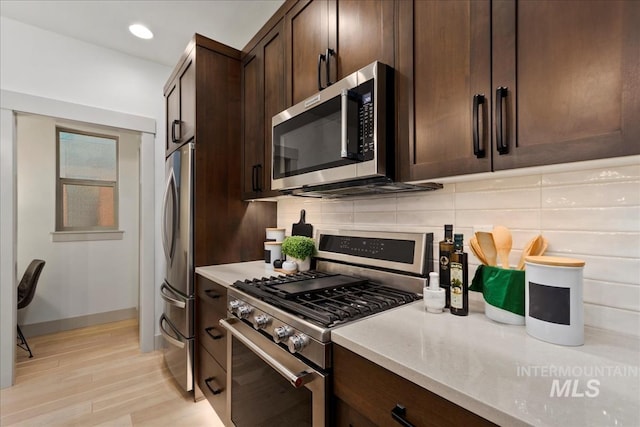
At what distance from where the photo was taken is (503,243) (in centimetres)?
102

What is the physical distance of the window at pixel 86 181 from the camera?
131 inches

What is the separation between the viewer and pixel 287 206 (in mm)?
2260

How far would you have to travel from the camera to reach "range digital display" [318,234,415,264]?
1.34 meters

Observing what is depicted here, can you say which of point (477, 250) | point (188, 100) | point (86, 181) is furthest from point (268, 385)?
point (86, 181)

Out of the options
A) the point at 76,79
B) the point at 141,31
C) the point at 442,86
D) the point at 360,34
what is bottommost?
the point at 442,86

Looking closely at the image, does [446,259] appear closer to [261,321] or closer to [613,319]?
[613,319]

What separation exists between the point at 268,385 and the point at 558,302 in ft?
3.35

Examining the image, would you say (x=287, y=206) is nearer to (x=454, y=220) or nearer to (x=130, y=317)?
(x=454, y=220)

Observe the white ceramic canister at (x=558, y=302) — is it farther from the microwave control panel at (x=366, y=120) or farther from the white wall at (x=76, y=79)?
the white wall at (x=76, y=79)

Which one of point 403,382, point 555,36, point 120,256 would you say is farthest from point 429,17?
point 120,256

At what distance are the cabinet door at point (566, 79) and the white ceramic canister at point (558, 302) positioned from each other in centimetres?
29

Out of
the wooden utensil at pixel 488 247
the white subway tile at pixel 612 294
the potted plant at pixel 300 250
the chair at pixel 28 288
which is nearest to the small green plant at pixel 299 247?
the potted plant at pixel 300 250

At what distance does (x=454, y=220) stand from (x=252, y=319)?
0.96 meters

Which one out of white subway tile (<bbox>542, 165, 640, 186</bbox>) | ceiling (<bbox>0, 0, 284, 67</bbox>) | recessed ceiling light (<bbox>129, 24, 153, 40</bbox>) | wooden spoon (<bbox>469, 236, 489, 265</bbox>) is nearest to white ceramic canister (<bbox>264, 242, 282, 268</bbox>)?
wooden spoon (<bbox>469, 236, 489, 265</bbox>)
